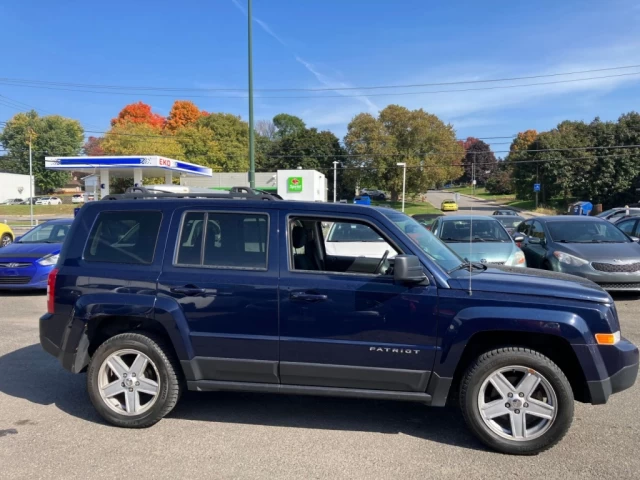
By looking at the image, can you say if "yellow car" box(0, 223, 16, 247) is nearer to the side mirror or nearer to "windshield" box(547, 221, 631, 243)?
"windshield" box(547, 221, 631, 243)

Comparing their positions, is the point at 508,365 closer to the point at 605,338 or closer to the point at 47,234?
the point at 605,338

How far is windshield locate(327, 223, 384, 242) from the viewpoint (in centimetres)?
417

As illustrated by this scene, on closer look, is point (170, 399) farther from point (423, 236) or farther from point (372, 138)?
point (372, 138)

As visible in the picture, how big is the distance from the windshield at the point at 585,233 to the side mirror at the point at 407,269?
758cm

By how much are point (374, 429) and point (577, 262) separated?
21.8 ft

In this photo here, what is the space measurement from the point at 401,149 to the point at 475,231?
160 ft

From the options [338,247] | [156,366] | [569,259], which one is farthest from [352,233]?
[569,259]

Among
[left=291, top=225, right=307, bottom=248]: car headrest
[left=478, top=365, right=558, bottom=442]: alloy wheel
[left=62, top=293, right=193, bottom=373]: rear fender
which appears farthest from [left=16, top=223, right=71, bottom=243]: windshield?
[left=478, top=365, right=558, bottom=442]: alloy wheel

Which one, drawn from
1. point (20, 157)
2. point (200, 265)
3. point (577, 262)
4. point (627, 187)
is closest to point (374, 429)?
point (200, 265)

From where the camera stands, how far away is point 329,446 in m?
3.78

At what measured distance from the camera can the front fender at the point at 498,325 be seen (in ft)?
11.6

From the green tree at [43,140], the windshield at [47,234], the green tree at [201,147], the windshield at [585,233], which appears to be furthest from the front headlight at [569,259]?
the green tree at [43,140]

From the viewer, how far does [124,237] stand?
167 inches

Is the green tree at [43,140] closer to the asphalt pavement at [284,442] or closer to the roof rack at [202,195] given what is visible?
the roof rack at [202,195]
